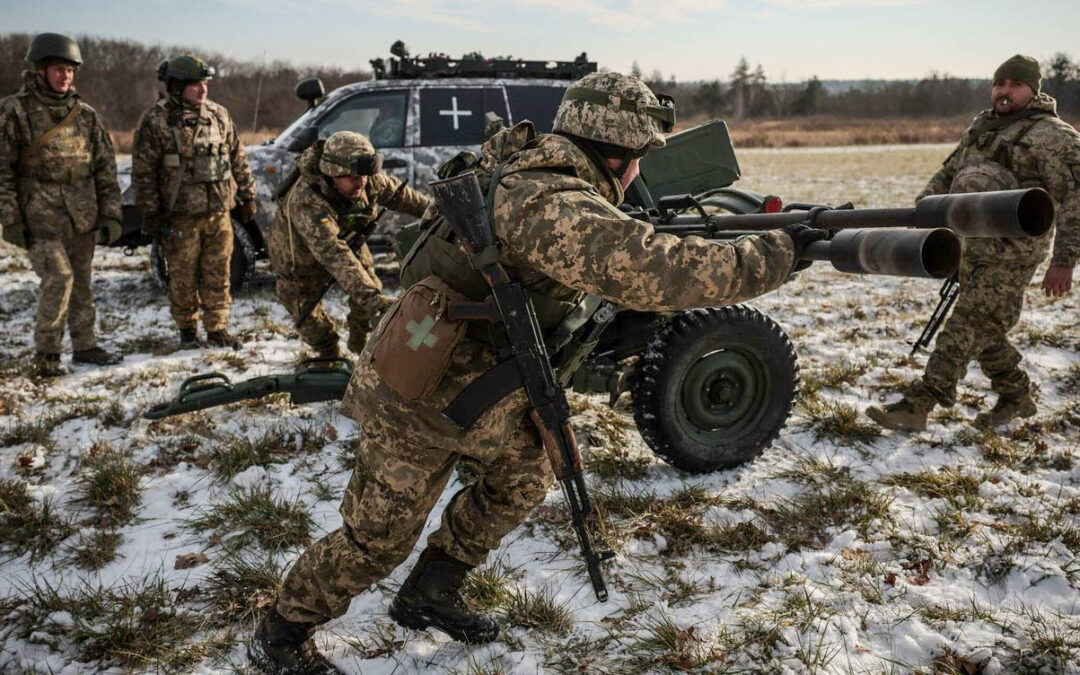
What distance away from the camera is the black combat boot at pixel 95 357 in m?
5.21

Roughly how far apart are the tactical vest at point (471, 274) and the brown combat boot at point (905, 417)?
2481mm

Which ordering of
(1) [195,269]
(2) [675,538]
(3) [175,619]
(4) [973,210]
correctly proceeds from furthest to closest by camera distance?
1. (1) [195,269]
2. (2) [675,538]
3. (3) [175,619]
4. (4) [973,210]

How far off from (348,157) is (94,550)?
2.35 metres

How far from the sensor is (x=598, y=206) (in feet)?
6.28

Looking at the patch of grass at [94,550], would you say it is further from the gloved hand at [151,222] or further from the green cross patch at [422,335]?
the gloved hand at [151,222]

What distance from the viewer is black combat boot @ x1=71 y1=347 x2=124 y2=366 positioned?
5.21 meters

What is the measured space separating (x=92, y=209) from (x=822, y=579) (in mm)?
5304

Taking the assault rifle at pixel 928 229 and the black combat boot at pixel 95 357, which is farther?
the black combat boot at pixel 95 357

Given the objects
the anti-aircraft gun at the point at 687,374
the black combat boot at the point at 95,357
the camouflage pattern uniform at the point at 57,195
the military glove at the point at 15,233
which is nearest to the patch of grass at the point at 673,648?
the anti-aircraft gun at the point at 687,374

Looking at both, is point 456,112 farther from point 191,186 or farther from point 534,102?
point 191,186

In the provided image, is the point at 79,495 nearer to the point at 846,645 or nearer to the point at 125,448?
the point at 125,448

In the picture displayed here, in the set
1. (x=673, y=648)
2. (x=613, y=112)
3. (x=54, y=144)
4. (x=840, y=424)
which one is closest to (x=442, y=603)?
(x=673, y=648)

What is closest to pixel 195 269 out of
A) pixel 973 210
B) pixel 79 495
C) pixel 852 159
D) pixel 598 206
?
pixel 79 495

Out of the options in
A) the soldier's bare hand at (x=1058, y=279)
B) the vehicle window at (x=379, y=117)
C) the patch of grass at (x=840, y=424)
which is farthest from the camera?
the vehicle window at (x=379, y=117)
